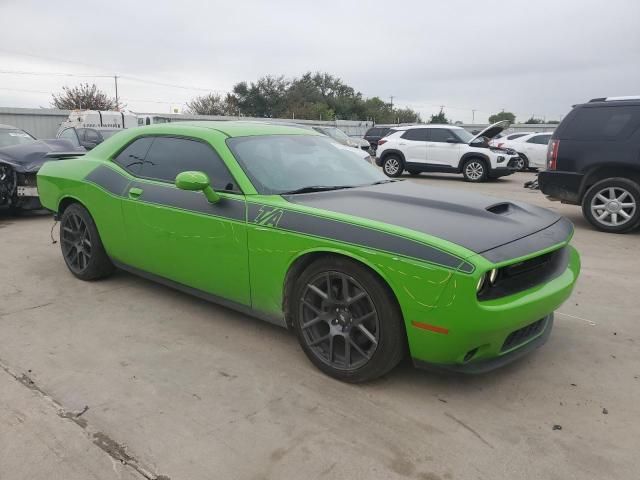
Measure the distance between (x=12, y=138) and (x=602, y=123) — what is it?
960 centimetres

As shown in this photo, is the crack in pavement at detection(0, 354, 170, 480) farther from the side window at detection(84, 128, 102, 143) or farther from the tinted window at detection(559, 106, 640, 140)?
the side window at detection(84, 128, 102, 143)

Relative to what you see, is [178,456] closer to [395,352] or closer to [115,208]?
[395,352]

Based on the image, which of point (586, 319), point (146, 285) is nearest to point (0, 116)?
point (146, 285)

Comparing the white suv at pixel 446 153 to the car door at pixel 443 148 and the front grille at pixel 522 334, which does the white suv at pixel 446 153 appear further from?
the front grille at pixel 522 334

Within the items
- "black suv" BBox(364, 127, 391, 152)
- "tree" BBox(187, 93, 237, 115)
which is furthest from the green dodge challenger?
"tree" BBox(187, 93, 237, 115)

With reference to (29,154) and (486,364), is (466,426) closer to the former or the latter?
(486,364)

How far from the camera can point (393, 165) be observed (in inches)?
621

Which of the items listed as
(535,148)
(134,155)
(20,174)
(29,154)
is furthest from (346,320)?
(535,148)

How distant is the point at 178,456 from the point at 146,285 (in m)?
2.64

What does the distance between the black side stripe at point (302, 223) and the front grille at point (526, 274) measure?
0.92ft

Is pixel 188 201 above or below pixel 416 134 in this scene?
below

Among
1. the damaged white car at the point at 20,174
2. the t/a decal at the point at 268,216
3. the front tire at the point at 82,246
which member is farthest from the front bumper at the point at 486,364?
the damaged white car at the point at 20,174

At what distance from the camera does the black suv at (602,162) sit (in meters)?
6.94

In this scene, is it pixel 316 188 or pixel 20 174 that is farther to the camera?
pixel 20 174
